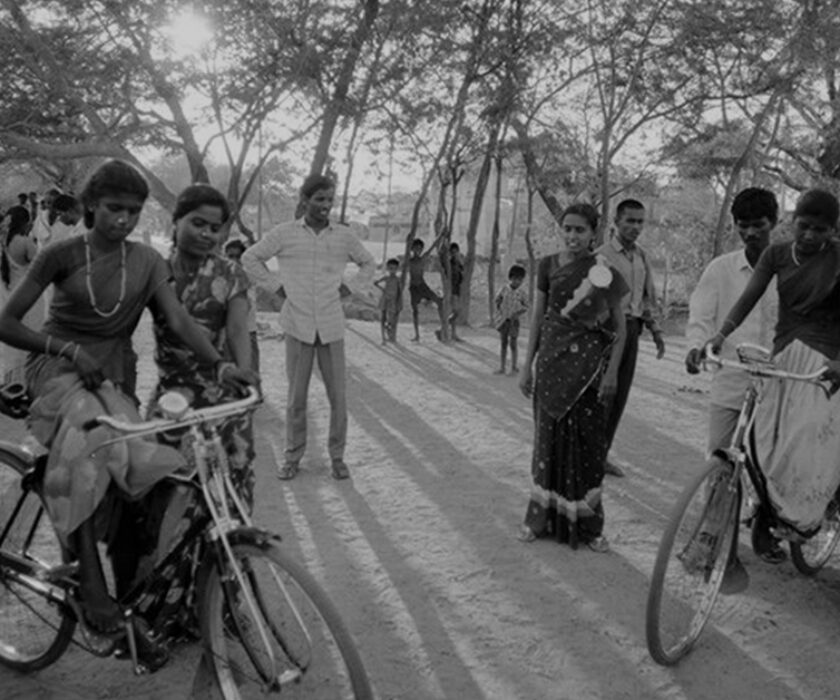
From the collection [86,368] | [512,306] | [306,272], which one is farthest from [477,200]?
[86,368]

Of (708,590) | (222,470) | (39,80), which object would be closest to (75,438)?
(222,470)

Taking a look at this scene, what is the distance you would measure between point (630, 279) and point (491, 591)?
2305mm

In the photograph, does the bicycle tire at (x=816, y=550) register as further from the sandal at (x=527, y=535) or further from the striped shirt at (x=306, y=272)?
the striped shirt at (x=306, y=272)

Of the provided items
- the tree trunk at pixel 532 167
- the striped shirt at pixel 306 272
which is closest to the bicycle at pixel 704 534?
the striped shirt at pixel 306 272

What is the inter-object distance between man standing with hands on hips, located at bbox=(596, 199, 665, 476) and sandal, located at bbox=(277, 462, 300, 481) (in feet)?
6.76

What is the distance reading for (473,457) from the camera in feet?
20.7

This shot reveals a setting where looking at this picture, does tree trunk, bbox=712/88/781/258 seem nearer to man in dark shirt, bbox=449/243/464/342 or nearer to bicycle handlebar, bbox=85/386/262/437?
man in dark shirt, bbox=449/243/464/342

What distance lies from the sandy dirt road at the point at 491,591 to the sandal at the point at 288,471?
9 centimetres

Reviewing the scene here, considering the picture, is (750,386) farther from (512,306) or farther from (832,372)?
(512,306)

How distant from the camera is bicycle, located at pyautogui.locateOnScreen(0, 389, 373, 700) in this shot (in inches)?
91.9

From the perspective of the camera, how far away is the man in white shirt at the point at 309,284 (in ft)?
17.1

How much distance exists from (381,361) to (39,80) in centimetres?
610

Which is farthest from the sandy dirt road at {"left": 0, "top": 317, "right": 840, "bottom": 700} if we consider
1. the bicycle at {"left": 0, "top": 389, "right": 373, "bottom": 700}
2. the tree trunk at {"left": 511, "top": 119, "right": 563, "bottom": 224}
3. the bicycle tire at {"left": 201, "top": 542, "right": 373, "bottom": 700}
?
the tree trunk at {"left": 511, "top": 119, "right": 563, "bottom": 224}

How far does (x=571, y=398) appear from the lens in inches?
165
